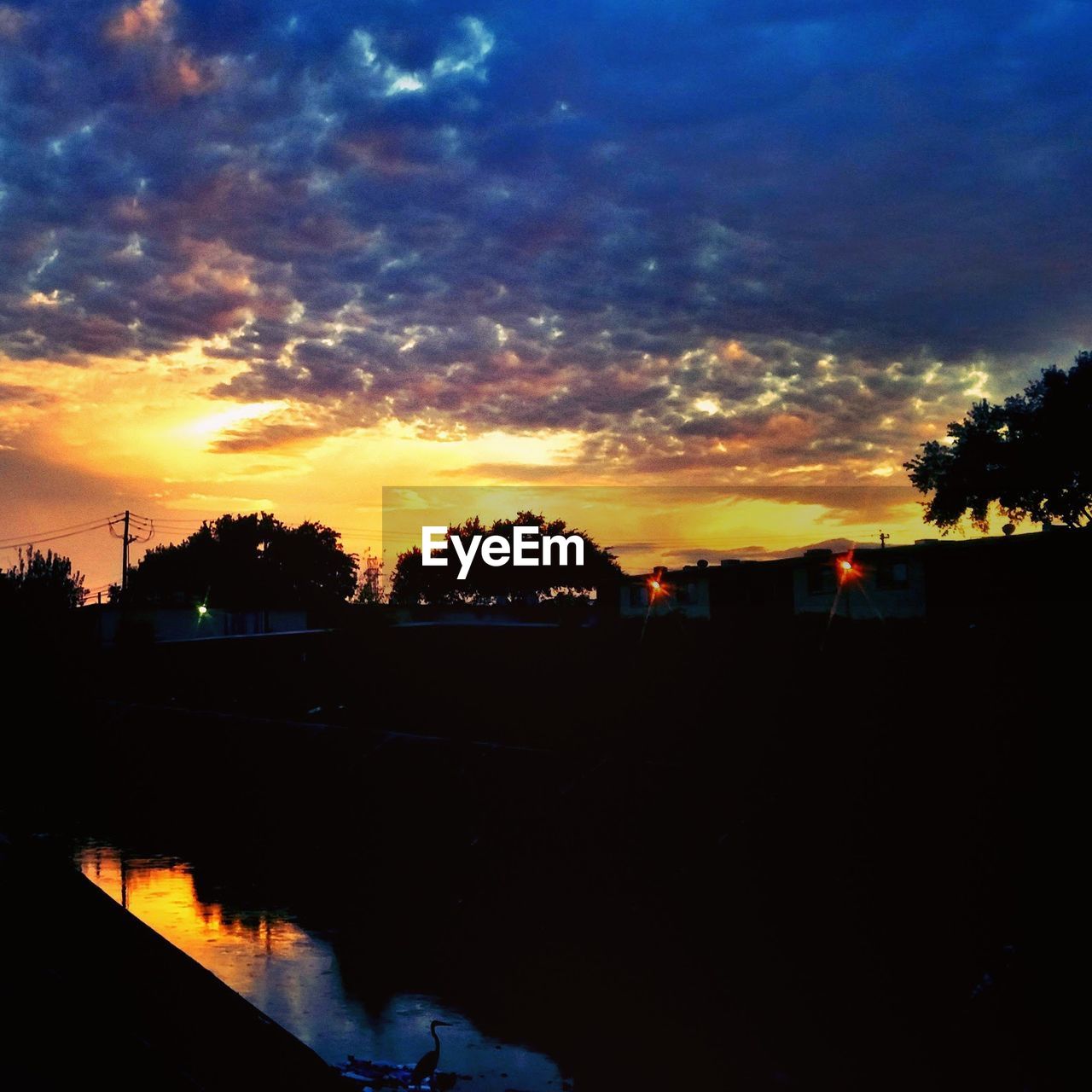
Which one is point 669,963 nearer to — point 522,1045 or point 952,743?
point 522,1045

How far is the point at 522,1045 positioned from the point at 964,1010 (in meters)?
Answer: 4.24

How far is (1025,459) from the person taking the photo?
58.7 m

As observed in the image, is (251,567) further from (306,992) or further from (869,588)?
(306,992)

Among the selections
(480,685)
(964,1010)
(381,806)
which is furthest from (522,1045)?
(480,685)

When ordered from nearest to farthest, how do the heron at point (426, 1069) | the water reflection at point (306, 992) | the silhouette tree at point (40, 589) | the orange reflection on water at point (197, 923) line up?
1. the heron at point (426, 1069)
2. the water reflection at point (306, 992)
3. the orange reflection on water at point (197, 923)
4. the silhouette tree at point (40, 589)

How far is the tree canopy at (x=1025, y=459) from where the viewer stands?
56688 mm

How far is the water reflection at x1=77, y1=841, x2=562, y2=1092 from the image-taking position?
9906 mm

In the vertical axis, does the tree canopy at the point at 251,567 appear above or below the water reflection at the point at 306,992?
above

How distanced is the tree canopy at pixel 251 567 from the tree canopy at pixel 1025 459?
6816cm

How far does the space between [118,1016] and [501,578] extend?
10052cm

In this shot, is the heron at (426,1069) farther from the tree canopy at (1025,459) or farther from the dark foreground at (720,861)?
the tree canopy at (1025,459)

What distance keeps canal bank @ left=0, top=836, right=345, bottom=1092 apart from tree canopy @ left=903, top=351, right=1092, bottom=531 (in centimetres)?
5600

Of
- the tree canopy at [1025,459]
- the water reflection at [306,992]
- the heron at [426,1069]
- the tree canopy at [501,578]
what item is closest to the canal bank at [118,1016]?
the heron at [426,1069]

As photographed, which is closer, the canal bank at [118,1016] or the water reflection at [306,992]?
the canal bank at [118,1016]
